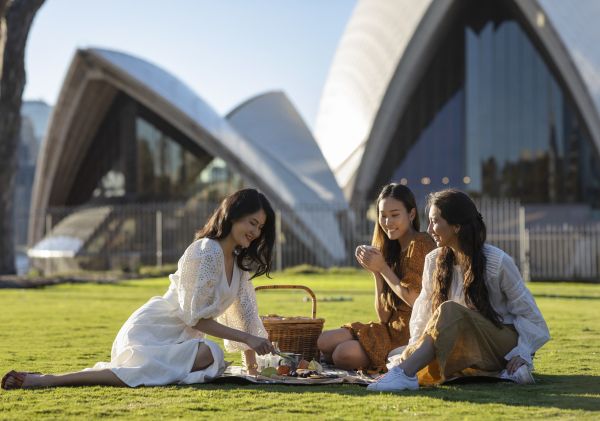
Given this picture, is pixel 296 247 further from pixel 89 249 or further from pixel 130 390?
pixel 130 390

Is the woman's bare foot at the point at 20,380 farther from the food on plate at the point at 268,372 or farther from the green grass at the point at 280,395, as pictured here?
the food on plate at the point at 268,372

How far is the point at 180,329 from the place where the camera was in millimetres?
5059

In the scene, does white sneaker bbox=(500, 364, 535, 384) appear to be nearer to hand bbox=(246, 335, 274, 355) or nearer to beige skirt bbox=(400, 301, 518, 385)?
beige skirt bbox=(400, 301, 518, 385)

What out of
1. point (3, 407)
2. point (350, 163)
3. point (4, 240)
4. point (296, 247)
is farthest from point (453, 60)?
point (3, 407)

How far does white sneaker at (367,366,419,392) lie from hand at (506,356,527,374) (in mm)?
552

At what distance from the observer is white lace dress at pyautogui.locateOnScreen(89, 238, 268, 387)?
16.0 ft

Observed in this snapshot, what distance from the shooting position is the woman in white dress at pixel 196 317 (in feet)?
15.8

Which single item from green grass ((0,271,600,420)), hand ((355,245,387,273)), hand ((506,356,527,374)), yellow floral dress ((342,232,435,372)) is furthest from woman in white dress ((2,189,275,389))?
hand ((506,356,527,374))

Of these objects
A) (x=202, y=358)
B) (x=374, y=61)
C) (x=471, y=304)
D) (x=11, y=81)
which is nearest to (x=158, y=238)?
(x=11, y=81)

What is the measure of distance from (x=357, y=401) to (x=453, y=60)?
23.5 metres

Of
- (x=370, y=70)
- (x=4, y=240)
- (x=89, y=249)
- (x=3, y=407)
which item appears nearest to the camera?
(x=3, y=407)

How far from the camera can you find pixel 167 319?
506 centimetres

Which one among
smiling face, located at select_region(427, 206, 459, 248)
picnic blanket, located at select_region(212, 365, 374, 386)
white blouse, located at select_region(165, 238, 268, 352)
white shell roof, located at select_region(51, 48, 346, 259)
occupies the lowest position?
picnic blanket, located at select_region(212, 365, 374, 386)

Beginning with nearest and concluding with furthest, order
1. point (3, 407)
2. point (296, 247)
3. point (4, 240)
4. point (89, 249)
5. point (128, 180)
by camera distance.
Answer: point (3, 407)
point (4, 240)
point (296, 247)
point (89, 249)
point (128, 180)
